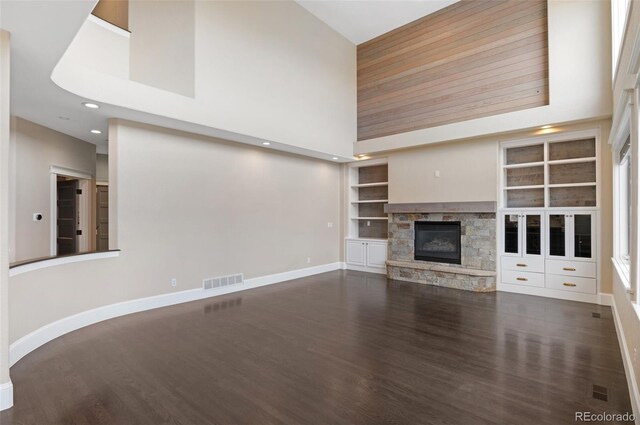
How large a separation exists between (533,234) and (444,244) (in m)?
1.59

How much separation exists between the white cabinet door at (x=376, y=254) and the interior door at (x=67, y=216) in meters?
6.31

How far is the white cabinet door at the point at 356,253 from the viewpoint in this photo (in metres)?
8.09

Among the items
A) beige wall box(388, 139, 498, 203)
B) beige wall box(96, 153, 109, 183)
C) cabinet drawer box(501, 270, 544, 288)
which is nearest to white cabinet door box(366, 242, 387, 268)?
beige wall box(388, 139, 498, 203)

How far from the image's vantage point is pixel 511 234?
6102 millimetres

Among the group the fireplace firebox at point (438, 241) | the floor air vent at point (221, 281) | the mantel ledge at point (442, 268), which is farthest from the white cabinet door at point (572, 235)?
the floor air vent at point (221, 281)

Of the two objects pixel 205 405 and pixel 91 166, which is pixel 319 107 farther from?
pixel 205 405

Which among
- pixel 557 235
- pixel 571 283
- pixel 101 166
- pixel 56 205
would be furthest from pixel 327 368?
pixel 101 166

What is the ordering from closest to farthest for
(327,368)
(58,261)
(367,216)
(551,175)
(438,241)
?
(327,368), (58,261), (551,175), (438,241), (367,216)

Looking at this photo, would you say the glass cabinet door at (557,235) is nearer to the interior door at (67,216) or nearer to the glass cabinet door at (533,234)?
the glass cabinet door at (533,234)

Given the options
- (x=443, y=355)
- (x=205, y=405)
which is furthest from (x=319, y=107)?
(x=205, y=405)

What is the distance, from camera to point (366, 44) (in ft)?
27.1

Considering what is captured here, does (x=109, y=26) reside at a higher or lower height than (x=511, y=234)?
higher

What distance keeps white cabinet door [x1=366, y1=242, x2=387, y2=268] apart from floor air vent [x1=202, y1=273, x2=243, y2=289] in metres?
3.28

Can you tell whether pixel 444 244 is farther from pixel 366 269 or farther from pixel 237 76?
pixel 237 76
